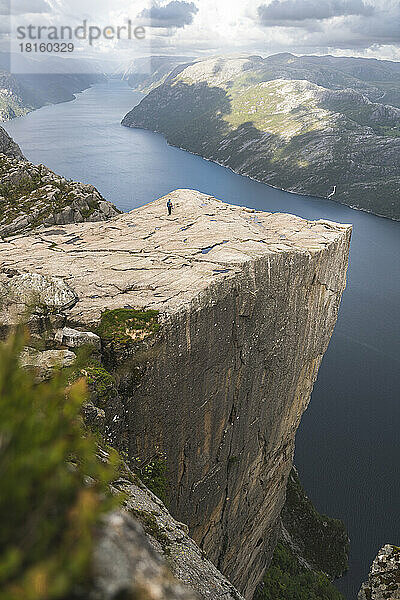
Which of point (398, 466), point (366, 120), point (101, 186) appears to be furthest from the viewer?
point (366, 120)

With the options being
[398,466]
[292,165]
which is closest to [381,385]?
[398,466]

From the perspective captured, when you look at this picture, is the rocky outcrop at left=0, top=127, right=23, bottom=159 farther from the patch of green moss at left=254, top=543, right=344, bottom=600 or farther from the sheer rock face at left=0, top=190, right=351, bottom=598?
the patch of green moss at left=254, top=543, right=344, bottom=600

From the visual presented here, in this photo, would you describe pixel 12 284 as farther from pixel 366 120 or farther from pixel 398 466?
pixel 366 120

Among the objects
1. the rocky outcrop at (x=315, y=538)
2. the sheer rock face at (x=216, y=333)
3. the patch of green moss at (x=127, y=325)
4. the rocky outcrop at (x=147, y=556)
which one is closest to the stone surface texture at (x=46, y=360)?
the patch of green moss at (x=127, y=325)

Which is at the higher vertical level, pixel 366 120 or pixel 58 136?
pixel 366 120

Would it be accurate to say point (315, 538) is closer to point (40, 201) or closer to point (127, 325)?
point (127, 325)

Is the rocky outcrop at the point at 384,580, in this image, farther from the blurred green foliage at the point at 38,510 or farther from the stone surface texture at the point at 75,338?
the blurred green foliage at the point at 38,510

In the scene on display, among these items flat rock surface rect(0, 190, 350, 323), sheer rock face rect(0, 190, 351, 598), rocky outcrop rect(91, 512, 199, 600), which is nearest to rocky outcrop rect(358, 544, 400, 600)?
sheer rock face rect(0, 190, 351, 598)
